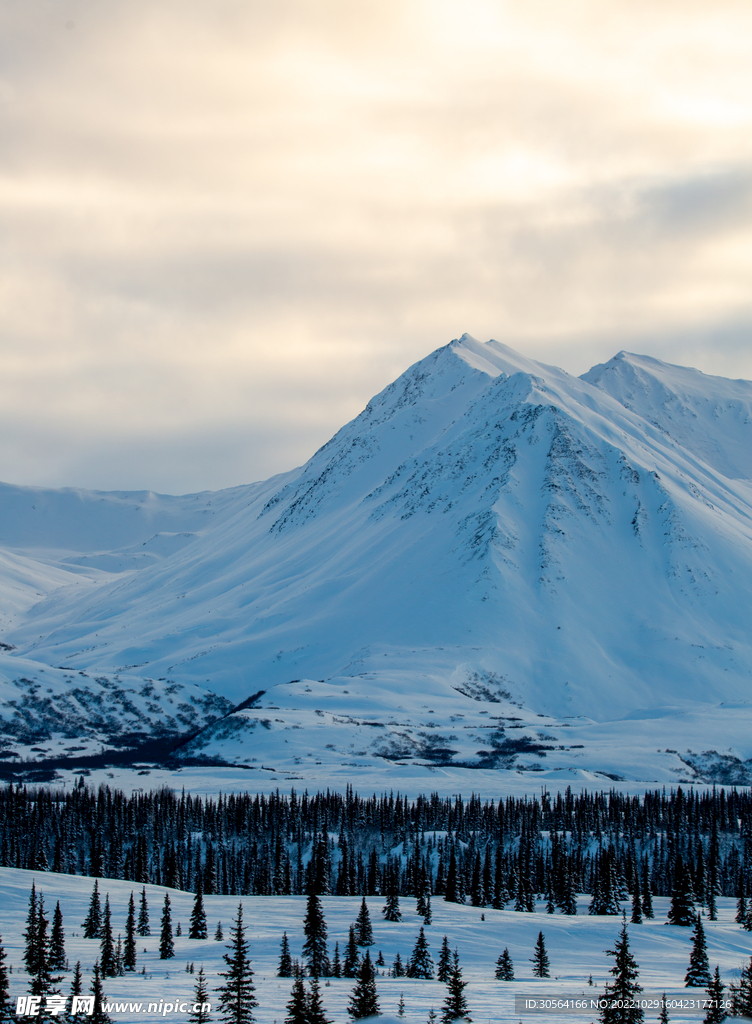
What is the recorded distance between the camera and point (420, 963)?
256 ft

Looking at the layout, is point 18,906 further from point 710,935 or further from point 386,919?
point 710,935

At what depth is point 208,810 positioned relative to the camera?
17325 cm

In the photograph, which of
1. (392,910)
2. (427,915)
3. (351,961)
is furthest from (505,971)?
(427,915)

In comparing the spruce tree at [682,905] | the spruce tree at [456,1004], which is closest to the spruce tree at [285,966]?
the spruce tree at [456,1004]

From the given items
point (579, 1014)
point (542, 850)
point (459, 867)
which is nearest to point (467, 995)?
point (579, 1014)

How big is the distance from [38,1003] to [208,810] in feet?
405

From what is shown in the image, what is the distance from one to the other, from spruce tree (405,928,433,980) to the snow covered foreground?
2.67 m

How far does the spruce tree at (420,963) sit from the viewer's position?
77.1 meters

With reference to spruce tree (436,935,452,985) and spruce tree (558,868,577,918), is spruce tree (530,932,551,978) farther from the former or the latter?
spruce tree (558,868,577,918)

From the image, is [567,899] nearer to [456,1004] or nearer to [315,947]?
[315,947]

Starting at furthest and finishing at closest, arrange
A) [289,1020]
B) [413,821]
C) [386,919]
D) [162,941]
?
[413,821] → [386,919] → [162,941] → [289,1020]

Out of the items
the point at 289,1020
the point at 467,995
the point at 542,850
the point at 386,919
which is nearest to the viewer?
the point at 289,1020

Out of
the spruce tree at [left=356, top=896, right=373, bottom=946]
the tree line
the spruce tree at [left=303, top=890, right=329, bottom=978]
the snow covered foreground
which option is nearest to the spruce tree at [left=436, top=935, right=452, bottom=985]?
the snow covered foreground

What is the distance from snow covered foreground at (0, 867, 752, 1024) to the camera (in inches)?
2537
